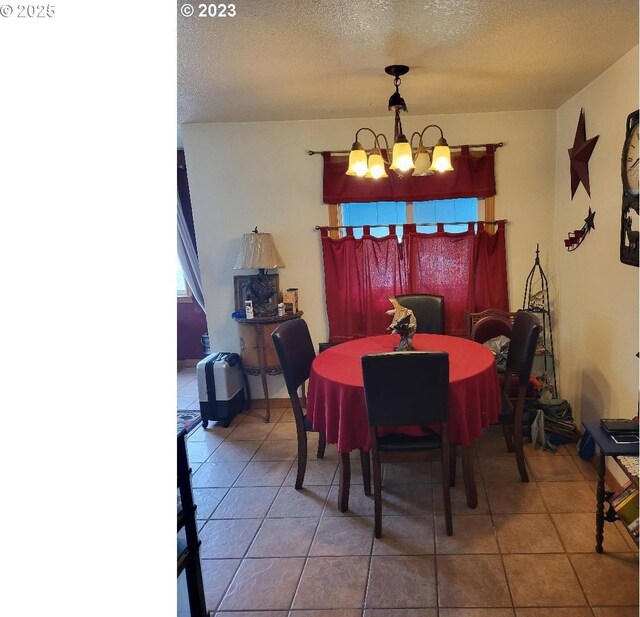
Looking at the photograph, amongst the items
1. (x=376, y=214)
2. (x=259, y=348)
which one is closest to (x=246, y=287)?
(x=259, y=348)

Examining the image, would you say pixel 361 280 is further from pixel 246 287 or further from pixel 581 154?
pixel 581 154

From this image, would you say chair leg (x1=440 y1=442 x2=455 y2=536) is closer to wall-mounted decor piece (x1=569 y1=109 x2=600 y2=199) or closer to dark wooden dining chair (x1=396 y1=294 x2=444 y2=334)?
dark wooden dining chair (x1=396 y1=294 x2=444 y2=334)

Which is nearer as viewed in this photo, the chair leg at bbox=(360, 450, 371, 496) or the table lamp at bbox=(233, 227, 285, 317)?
the chair leg at bbox=(360, 450, 371, 496)

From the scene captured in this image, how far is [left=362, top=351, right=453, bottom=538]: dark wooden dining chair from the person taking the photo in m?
2.08

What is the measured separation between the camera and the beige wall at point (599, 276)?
243 centimetres

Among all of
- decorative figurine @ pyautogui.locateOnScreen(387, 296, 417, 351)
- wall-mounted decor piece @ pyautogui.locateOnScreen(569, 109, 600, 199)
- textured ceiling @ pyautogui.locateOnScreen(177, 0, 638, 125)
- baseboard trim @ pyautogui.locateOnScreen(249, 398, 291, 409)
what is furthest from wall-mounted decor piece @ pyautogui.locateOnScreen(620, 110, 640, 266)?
baseboard trim @ pyautogui.locateOnScreen(249, 398, 291, 409)

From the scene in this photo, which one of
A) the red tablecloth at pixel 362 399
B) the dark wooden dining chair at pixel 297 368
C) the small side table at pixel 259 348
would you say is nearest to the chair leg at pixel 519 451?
the red tablecloth at pixel 362 399

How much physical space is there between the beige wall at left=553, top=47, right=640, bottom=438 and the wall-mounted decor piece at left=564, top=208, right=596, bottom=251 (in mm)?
45

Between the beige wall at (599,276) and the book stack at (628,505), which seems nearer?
the book stack at (628,505)

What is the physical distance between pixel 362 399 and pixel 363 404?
3cm

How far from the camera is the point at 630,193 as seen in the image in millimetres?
2318

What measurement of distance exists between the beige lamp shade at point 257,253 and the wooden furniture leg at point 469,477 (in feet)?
6.60

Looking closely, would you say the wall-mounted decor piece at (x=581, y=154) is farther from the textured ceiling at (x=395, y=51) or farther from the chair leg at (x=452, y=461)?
the chair leg at (x=452, y=461)
